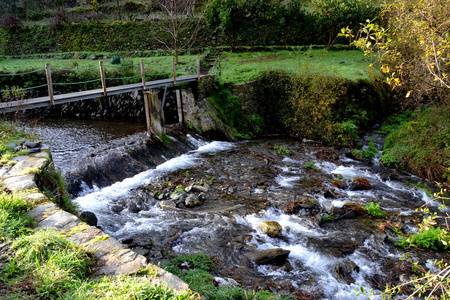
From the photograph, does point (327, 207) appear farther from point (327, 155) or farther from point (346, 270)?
point (327, 155)

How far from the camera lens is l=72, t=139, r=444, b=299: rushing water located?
6.08 metres

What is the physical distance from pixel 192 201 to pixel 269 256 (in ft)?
10.1

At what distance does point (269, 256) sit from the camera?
6316 mm

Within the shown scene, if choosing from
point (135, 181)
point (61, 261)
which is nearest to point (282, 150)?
point (135, 181)

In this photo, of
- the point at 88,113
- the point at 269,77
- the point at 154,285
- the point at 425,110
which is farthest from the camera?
the point at 88,113

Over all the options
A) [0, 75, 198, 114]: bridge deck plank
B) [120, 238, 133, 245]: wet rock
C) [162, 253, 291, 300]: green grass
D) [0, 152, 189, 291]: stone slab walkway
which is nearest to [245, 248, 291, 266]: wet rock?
[162, 253, 291, 300]: green grass

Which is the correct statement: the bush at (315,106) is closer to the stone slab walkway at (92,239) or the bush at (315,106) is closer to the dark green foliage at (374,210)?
the dark green foliage at (374,210)

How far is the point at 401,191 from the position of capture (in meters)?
10.2

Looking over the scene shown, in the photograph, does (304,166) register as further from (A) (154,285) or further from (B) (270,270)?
(A) (154,285)

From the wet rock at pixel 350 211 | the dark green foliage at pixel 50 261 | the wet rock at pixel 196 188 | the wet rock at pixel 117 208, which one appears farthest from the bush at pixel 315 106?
the dark green foliage at pixel 50 261

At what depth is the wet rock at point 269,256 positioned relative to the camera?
625 centimetres

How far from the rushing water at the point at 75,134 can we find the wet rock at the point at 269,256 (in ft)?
22.6

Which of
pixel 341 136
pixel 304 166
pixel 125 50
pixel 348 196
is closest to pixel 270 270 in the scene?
A: pixel 348 196

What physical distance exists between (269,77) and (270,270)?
1211cm
